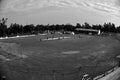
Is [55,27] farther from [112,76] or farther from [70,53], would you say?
[112,76]

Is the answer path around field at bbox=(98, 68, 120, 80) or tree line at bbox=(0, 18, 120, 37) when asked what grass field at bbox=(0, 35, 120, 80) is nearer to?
tree line at bbox=(0, 18, 120, 37)

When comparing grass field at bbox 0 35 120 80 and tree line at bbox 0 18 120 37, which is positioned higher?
tree line at bbox 0 18 120 37

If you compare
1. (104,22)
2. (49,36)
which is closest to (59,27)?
(49,36)

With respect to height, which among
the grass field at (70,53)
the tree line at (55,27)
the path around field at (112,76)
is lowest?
the path around field at (112,76)

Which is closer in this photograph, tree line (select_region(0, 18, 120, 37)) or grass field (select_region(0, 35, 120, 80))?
tree line (select_region(0, 18, 120, 37))

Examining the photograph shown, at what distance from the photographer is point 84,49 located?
3.91 ft

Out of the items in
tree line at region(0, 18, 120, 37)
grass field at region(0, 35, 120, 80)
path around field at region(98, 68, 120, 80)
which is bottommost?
path around field at region(98, 68, 120, 80)

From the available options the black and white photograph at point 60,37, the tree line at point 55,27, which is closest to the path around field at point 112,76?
the black and white photograph at point 60,37

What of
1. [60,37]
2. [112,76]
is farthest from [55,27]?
[112,76]

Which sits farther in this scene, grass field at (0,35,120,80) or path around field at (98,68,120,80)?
path around field at (98,68,120,80)

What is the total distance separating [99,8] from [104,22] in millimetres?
113

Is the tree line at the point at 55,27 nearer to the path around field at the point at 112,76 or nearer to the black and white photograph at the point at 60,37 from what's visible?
the black and white photograph at the point at 60,37

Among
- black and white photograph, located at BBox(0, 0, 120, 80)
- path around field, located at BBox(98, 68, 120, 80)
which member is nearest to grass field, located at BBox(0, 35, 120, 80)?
black and white photograph, located at BBox(0, 0, 120, 80)

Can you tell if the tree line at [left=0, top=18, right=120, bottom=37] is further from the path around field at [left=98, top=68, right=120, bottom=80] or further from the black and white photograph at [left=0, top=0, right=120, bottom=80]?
the path around field at [left=98, top=68, right=120, bottom=80]
